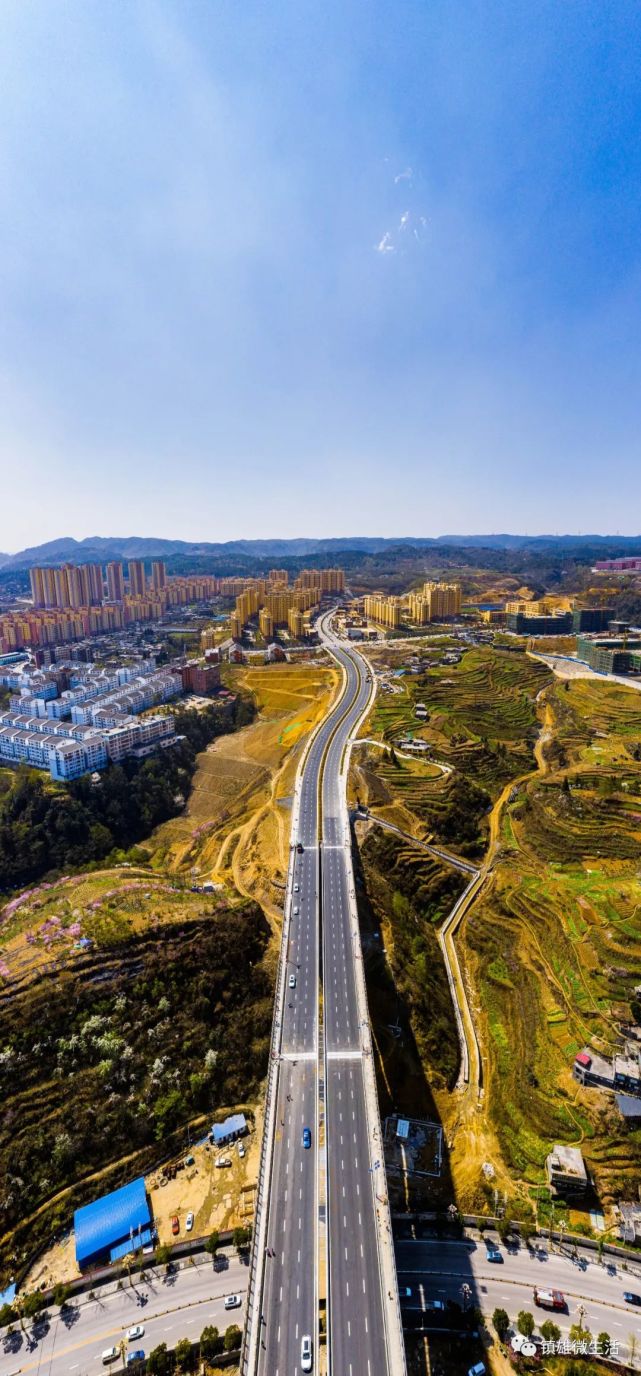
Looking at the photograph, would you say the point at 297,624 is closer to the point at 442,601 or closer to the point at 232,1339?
the point at 442,601

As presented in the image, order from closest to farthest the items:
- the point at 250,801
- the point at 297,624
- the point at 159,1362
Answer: the point at 159,1362, the point at 250,801, the point at 297,624

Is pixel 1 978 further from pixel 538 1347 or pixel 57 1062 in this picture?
pixel 538 1347

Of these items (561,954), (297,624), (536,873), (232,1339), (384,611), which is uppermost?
(384,611)

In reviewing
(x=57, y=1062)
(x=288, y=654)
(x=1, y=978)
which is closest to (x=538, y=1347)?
(x=57, y=1062)

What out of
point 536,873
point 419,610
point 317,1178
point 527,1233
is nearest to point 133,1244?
point 317,1178

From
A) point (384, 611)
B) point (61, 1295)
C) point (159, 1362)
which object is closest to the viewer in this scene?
point (159, 1362)

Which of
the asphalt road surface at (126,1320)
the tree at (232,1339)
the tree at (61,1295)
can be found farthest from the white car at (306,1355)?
the tree at (61,1295)
